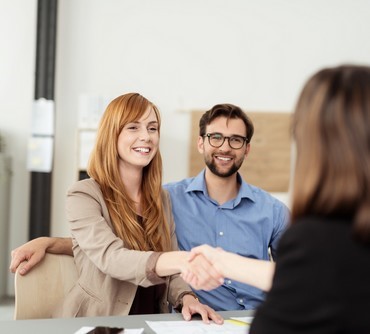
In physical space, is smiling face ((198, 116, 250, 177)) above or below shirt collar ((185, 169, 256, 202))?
above

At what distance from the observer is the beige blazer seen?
82.1 inches

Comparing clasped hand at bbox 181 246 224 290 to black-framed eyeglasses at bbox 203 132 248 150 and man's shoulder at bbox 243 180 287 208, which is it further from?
black-framed eyeglasses at bbox 203 132 248 150

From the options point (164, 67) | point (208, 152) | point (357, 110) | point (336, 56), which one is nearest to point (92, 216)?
point (208, 152)

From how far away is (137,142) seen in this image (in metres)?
2.52

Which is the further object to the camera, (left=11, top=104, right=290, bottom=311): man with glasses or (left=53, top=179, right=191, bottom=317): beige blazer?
(left=11, top=104, right=290, bottom=311): man with glasses

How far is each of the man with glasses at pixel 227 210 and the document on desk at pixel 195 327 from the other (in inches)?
26.7

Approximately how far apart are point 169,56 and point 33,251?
3.65 meters

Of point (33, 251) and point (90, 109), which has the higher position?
point (90, 109)

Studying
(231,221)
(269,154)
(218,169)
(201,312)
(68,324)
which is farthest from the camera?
(269,154)

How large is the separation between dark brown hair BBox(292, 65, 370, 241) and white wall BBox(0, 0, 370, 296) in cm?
425

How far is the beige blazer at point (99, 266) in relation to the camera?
2086mm

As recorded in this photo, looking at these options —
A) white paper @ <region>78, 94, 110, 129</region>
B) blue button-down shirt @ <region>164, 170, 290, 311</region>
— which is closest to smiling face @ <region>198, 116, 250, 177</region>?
blue button-down shirt @ <region>164, 170, 290, 311</region>

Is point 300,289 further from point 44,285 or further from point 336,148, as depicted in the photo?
point 44,285

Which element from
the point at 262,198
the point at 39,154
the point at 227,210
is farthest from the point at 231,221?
the point at 39,154
